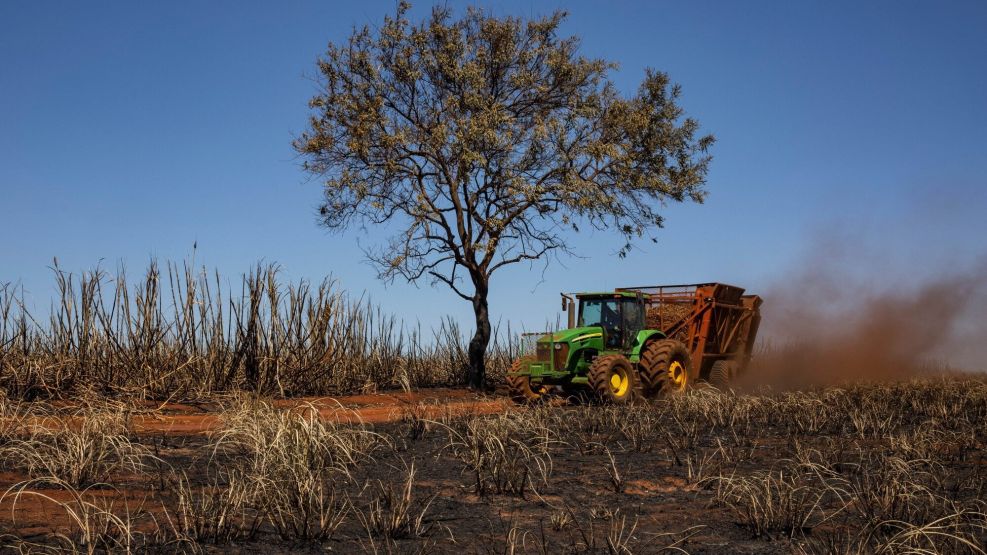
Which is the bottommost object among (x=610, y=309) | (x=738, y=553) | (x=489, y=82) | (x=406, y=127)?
(x=738, y=553)

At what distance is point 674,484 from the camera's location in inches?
270

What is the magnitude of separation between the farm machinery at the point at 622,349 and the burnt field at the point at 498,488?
138 inches

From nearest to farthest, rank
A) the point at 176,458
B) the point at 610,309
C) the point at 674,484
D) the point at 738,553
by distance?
the point at 738,553 < the point at 674,484 < the point at 176,458 < the point at 610,309

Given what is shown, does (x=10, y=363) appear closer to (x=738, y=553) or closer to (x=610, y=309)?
(x=610, y=309)

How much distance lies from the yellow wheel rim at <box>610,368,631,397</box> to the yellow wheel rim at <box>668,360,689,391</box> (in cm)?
145

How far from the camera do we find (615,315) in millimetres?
15008

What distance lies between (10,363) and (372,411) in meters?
5.76

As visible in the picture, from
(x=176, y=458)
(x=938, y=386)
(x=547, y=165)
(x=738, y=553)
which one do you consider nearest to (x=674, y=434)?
(x=738, y=553)

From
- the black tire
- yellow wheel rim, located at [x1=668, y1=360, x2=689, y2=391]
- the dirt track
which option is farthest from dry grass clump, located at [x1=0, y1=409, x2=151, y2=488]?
the black tire

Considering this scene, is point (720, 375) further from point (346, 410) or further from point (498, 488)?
point (498, 488)

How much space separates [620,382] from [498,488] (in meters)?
8.05

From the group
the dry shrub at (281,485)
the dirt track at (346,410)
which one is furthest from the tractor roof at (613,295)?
the dry shrub at (281,485)

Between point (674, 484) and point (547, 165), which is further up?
point (547, 165)

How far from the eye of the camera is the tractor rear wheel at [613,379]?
1337 cm
